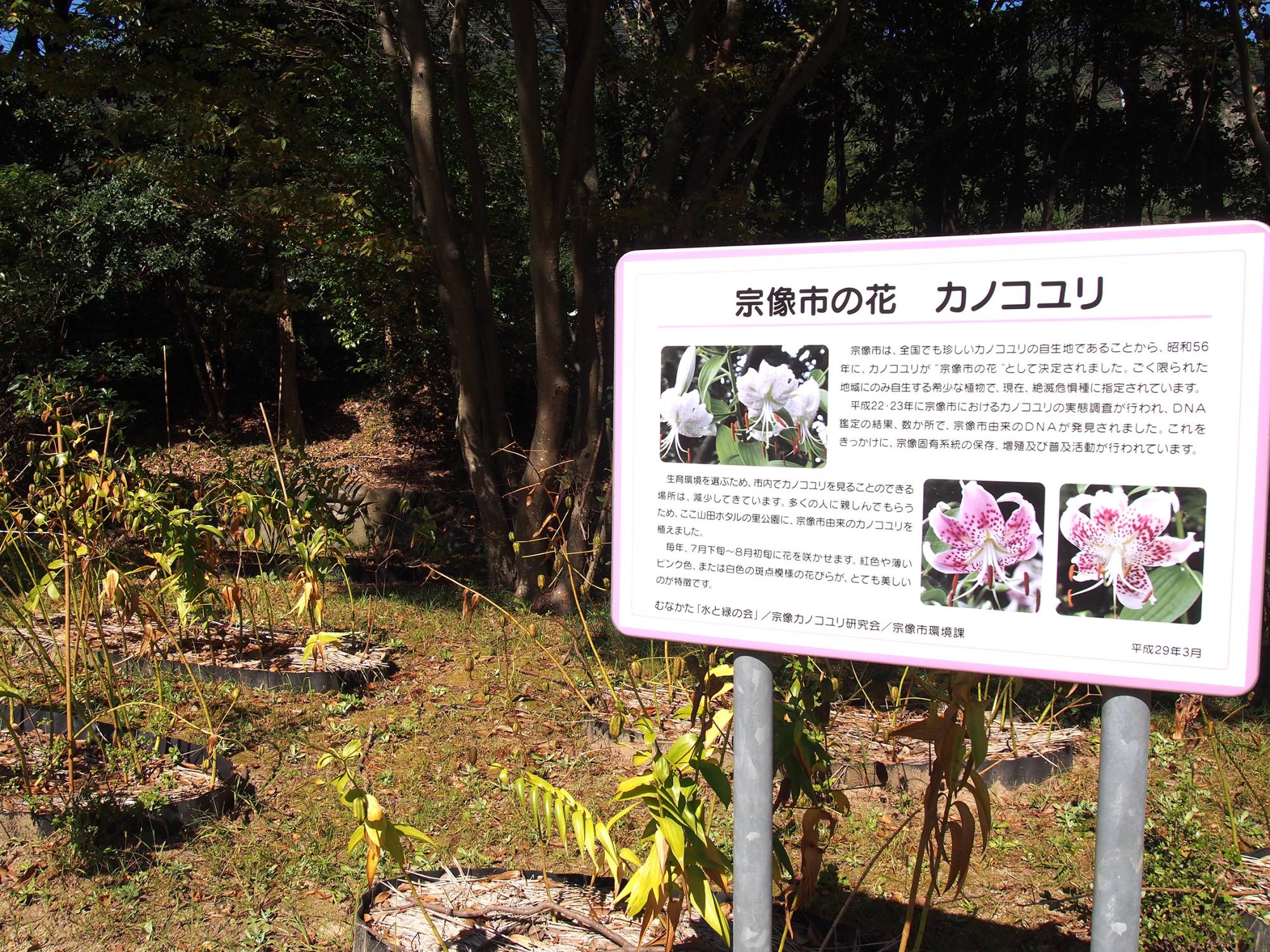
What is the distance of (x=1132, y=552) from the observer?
1613mm

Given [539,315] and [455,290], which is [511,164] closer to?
[455,290]

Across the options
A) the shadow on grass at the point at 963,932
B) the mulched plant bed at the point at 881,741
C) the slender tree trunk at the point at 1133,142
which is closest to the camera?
the shadow on grass at the point at 963,932

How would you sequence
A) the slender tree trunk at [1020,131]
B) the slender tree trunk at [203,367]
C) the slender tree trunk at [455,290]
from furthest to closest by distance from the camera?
the slender tree trunk at [203,367], the slender tree trunk at [1020,131], the slender tree trunk at [455,290]

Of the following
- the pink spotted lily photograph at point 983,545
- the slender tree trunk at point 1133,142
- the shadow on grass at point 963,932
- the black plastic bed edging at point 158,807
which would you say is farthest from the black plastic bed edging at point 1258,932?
the slender tree trunk at point 1133,142

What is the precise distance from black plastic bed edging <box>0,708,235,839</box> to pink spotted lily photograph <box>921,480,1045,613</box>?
8.65 feet

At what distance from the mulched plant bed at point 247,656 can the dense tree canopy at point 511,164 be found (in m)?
1.16

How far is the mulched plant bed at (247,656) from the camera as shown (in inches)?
184

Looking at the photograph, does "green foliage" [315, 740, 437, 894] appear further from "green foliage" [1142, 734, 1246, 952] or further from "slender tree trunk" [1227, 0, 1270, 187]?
"slender tree trunk" [1227, 0, 1270, 187]

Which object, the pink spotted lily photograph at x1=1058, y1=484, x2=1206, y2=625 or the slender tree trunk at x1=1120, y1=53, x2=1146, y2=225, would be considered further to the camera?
the slender tree trunk at x1=1120, y1=53, x2=1146, y2=225

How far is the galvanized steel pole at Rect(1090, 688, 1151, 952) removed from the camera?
64.2 inches

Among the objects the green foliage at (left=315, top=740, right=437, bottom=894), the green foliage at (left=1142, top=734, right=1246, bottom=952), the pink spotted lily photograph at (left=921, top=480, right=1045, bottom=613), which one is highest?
the pink spotted lily photograph at (left=921, top=480, right=1045, bottom=613)

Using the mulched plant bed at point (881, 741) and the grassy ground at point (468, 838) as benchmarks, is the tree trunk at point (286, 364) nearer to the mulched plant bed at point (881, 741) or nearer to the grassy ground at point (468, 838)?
the grassy ground at point (468, 838)

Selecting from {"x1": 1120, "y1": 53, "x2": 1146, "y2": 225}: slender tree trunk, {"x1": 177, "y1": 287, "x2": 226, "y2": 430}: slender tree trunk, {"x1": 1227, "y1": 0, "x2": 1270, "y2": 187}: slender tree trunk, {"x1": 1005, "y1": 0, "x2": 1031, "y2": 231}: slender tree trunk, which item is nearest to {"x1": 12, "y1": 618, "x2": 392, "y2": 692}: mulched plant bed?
{"x1": 1227, "y1": 0, "x2": 1270, "y2": 187}: slender tree trunk

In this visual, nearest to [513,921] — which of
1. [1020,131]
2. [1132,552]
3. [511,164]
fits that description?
[1132,552]
